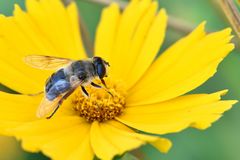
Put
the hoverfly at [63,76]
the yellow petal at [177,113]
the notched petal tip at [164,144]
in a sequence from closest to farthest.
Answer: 1. the notched petal tip at [164,144]
2. the yellow petal at [177,113]
3. the hoverfly at [63,76]

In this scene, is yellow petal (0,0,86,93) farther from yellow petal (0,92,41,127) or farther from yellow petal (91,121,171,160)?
yellow petal (91,121,171,160)

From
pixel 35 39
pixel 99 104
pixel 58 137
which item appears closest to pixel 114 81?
pixel 99 104

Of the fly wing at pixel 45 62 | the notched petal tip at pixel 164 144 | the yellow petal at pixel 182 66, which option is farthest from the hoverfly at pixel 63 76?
the notched petal tip at pixel 164 144

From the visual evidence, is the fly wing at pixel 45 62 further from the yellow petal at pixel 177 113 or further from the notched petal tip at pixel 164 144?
the notched petal tip at pixel 164 144

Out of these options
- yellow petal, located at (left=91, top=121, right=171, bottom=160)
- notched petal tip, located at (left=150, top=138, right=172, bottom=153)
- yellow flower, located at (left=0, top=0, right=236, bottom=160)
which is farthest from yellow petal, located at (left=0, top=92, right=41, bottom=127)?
notched petal tip, located at (left=150, top=138, right=172, bottom=153)

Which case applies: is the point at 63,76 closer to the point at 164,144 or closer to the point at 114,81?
the point at 114,81
